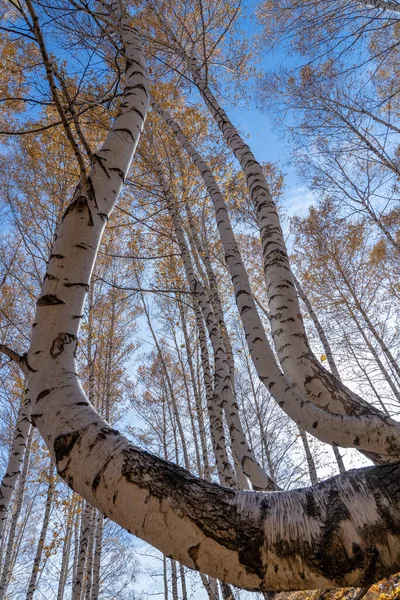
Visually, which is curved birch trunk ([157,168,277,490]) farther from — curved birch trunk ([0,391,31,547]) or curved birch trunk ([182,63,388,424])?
curved birch trunk ([0,391,31,547])

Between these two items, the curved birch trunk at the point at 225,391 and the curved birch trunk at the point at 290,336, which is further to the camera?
the curved birch trunk at the point at 225,391

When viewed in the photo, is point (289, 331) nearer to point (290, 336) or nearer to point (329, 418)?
point (290, 336)

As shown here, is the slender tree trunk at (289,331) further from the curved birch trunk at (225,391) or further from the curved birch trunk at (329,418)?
the curved birch trunk at (225,391)

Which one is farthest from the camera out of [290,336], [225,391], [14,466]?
[14,466]

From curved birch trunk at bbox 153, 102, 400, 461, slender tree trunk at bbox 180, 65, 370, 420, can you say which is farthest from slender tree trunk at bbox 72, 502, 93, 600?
slender tree trunk at bbox 180, 65, 370, 420

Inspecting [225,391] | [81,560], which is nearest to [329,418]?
[225,391]

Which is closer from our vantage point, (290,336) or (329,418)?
(329,418)

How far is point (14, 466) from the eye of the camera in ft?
13.1

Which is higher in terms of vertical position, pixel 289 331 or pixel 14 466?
pixel 14 466

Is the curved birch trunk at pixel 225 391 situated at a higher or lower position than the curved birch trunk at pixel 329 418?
Answer: higher

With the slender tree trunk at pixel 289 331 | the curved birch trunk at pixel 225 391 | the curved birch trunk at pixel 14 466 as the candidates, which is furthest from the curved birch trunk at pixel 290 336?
the curved birch trunk at pixel 14 466

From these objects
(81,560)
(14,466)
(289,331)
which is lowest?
(81,560)

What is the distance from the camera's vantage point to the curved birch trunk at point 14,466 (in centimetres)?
381

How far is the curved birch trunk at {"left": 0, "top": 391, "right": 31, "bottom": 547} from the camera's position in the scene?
Result: 3.81m
